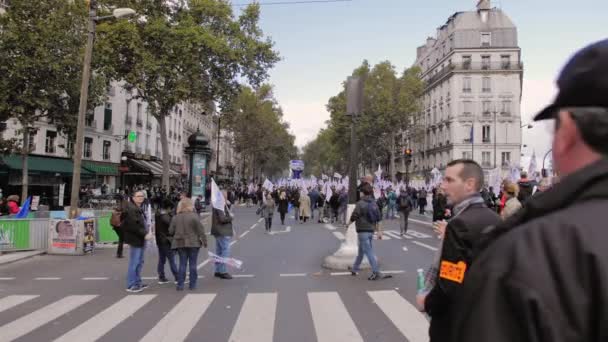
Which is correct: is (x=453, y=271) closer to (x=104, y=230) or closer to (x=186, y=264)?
(x=186, y=264)

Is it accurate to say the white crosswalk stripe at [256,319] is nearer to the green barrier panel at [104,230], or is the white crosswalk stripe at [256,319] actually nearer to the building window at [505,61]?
the green barrier panel at [104,230]

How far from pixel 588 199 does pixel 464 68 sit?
60133 millimetres

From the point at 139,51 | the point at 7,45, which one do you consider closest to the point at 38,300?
the point at 7,45

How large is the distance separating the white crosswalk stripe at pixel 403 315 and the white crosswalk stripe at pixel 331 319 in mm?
568

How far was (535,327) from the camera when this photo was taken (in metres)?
0.91

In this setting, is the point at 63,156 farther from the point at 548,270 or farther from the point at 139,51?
the point at 548,270

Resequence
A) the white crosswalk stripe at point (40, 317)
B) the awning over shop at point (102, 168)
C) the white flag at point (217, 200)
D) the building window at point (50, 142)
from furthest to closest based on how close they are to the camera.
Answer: the awning over shop at point (102, 168) → the building window at point (50, 142) → the white flag at point (217, 200) → the white crosswalk stripe at point (40, 317)

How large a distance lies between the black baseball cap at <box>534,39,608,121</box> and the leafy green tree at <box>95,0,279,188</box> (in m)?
30.2

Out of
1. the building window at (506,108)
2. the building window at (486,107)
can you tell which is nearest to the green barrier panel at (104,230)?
the building window at (486,107)

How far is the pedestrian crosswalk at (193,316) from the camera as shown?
556cm

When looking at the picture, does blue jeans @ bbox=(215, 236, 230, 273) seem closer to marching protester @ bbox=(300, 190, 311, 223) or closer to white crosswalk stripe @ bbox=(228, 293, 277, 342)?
white crosswalk stripe @ bbox=(228, 293, 277, 342)

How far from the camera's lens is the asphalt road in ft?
18.5

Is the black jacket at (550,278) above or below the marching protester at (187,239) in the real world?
above

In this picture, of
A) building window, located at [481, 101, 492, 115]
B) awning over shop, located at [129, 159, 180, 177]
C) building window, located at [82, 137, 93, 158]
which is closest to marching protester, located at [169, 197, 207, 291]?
building window, located at [82, 137, 93, 158]
